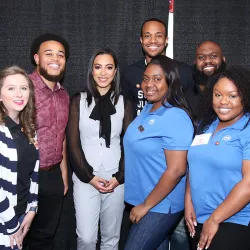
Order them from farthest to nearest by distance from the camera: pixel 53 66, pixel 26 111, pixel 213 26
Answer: pixel 213 26, pixel 53 66, pixel 26 111

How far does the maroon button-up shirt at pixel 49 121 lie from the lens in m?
2.71

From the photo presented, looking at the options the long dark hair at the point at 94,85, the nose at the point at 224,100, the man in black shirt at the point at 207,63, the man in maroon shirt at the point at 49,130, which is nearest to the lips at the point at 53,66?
the man in maroon shirt at the point at 49,130

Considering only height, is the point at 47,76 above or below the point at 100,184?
above

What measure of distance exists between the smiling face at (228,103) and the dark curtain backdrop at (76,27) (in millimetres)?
1504

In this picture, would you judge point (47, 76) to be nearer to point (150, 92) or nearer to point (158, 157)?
point (150, 92)

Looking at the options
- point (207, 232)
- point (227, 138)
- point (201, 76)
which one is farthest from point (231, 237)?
point (201, 76)

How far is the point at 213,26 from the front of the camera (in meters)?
3.53

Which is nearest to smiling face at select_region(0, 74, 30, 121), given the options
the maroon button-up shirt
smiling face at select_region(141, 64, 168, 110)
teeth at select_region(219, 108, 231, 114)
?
the maroon button-up shirt

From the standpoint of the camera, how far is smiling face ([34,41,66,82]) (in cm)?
281

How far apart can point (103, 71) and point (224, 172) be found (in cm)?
123

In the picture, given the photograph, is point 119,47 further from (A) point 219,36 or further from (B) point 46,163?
(B) point 46,163

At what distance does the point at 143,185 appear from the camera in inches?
90.3

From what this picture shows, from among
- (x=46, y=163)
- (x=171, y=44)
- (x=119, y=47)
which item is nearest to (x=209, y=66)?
(x=171, y=44)

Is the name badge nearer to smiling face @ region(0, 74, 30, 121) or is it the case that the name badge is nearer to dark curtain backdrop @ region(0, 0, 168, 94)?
smiling face @ region(0, 74, 30, 121)
